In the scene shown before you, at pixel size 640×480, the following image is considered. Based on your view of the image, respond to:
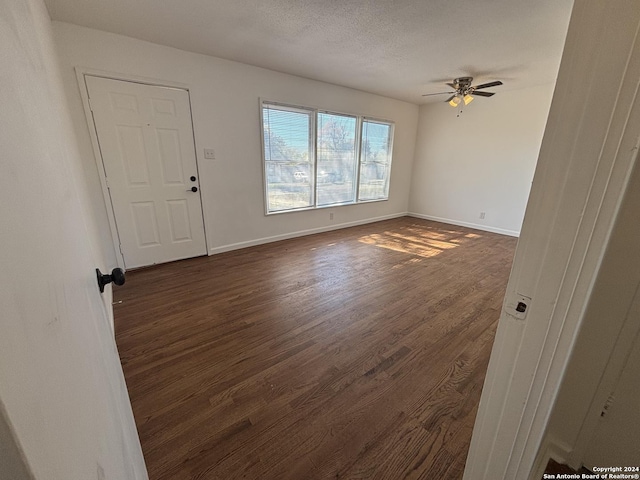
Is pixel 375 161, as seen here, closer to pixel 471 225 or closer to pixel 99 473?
pixel 471 225

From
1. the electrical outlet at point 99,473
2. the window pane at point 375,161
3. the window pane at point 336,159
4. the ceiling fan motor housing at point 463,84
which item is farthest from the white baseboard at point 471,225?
the electrical outlet at point 99,473

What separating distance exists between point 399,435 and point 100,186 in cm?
338

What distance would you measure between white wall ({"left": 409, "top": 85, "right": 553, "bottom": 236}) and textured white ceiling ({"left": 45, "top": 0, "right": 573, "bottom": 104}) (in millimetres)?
1032

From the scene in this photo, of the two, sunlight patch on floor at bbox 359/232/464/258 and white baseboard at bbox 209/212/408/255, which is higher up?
white baseboard at bbox 209/212/408/255

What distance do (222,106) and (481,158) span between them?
15.0ft

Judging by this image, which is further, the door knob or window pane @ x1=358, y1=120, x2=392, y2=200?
window pane @ x1=358, y1=120, x2=392, y2=200

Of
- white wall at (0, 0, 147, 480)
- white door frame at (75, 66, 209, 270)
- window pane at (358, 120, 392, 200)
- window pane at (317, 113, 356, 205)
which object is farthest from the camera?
window pane at (358, 120, 392, 200)

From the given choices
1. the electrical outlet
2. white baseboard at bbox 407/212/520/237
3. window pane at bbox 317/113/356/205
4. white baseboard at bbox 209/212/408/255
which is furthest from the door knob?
white baseboard at bbox 407/212/520/237

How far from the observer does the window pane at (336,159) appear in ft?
14.3

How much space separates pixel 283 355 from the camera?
1.81 meters

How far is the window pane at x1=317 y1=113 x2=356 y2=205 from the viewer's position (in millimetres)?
4359

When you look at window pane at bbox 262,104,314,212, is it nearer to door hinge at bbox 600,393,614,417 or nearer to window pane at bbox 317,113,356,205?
window pane at bbox 317,113,356,205

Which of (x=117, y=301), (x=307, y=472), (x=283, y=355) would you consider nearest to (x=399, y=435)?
(x=307, y=472)

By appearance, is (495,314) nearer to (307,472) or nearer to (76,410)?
(307,472)
